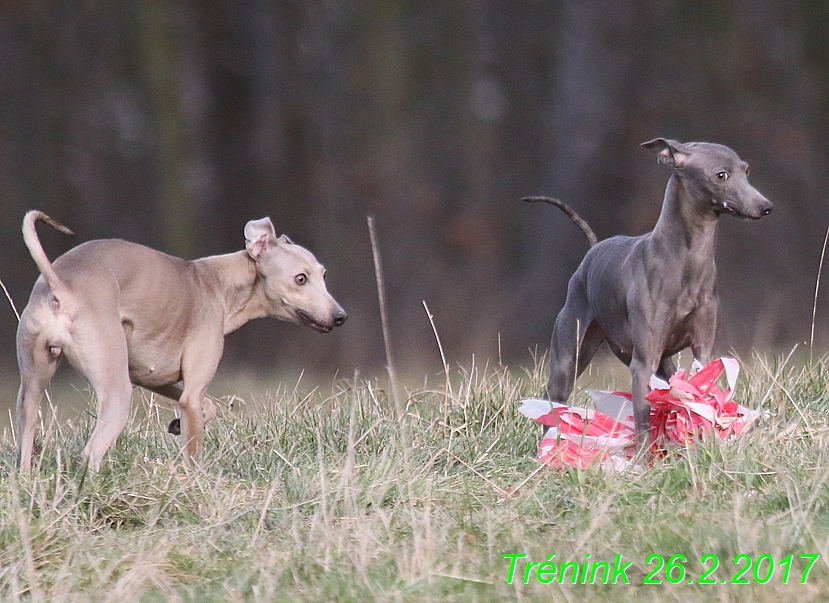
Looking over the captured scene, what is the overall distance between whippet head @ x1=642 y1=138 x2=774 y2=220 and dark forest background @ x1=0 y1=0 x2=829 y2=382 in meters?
5.68

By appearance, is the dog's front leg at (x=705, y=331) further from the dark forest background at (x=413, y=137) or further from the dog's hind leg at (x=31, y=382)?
the dark forest background at (x=413, y=137)

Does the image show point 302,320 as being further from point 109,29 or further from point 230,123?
point 109,29

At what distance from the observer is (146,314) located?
16.4ft

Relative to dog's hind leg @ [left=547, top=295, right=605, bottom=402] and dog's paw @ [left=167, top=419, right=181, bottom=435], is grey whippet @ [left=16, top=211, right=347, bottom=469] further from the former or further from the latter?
dog's hind leg @ [left=547, top=295, right=605, bottom=402]

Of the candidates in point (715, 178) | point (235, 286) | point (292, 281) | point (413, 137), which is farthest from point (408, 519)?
point (413, 137)

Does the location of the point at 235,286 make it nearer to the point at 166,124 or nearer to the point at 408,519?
the point at 408,519

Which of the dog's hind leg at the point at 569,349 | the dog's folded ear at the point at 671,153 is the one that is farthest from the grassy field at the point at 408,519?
the dog's folded ear at the point at 671,153

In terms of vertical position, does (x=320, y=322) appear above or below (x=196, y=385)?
above

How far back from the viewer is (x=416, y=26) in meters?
21.4

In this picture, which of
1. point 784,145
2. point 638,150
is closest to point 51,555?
point 638,150

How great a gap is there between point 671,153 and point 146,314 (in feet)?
7.25

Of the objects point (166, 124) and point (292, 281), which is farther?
point (166, 124)

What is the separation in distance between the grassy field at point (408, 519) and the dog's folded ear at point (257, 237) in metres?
0.89

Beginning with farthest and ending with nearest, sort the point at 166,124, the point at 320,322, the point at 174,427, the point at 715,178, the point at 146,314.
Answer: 1. the point at 166,124
2. the point at 320,322
3. the point at 174,427
4. the point at 146,314
5. the point at 715,178
